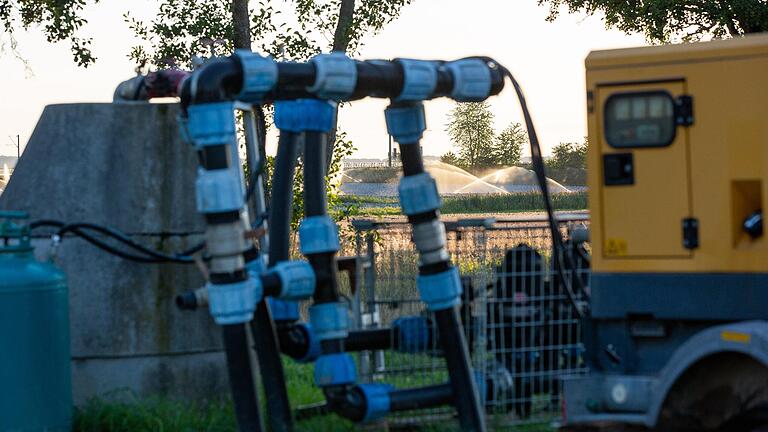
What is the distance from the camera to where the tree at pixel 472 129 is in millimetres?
91938

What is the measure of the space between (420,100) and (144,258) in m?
2.18

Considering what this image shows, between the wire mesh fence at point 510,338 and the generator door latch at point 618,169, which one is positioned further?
the wire mesh fence at point 510,338

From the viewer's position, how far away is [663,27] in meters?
26.8

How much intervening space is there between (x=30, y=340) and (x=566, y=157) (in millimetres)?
85727

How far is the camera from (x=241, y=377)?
726 cm

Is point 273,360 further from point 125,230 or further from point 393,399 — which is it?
point 125,230

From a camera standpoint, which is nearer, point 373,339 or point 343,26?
point 373,339

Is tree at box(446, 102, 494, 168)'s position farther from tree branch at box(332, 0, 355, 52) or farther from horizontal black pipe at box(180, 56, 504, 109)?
horizontal black pipe at box(180, 56, 504, 109)

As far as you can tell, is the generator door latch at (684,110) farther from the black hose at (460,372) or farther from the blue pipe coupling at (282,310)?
the blue pipe coupling at (282,310)

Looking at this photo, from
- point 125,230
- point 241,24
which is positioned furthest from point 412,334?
point 241,24

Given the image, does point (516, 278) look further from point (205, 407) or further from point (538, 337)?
point (205, 407)

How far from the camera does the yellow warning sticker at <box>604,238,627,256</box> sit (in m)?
7.39

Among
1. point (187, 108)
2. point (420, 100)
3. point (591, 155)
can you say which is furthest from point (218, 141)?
point (591, 155)

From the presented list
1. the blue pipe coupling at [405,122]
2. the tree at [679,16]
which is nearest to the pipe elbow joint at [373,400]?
the blue pipe coupling at [405,122]
